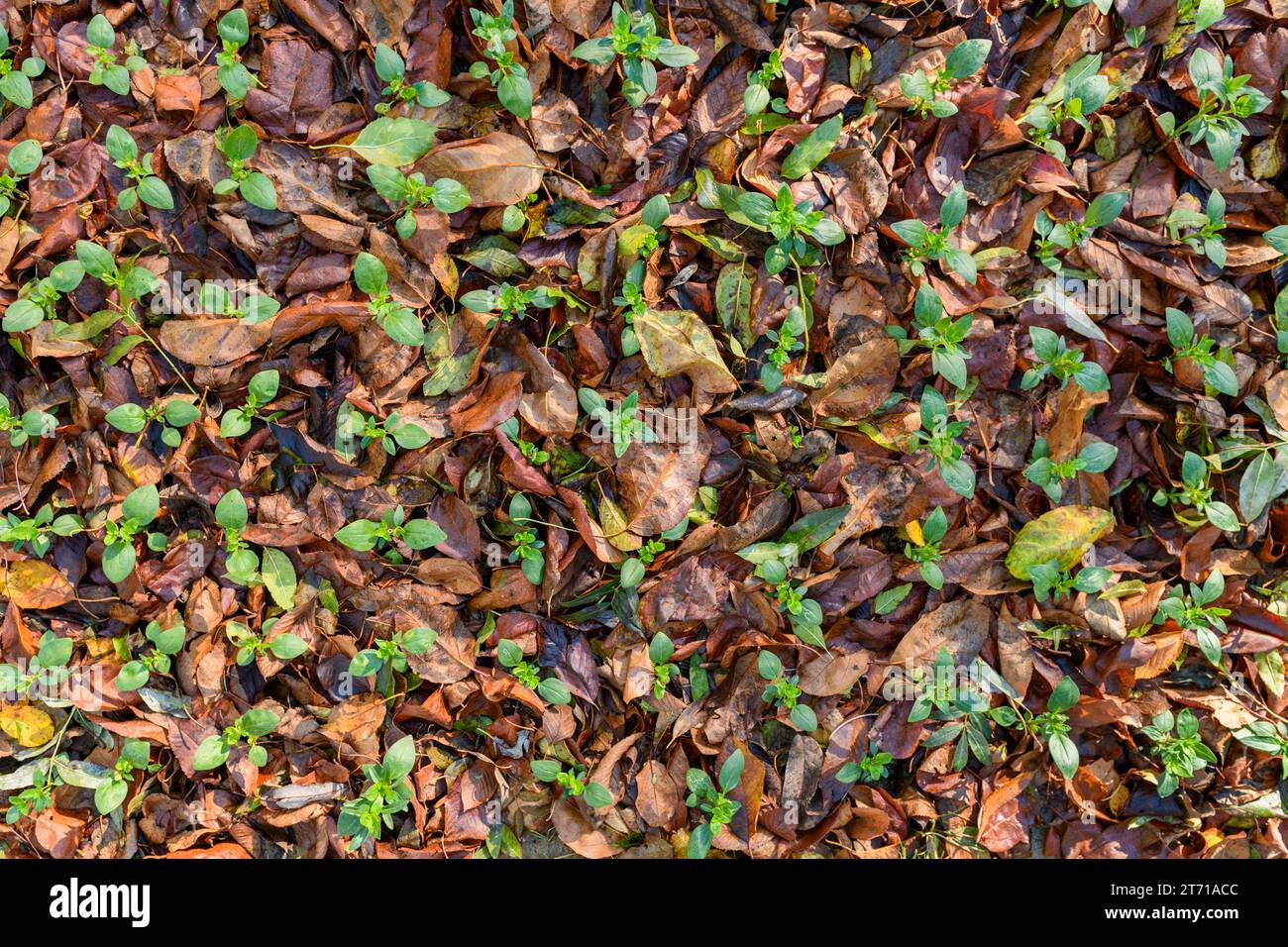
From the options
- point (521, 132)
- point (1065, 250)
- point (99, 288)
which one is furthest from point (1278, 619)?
point (99, 288)

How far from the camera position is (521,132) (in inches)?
84.0

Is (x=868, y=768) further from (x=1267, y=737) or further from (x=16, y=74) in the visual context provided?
(x=16, y=74)

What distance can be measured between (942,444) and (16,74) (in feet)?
8.59

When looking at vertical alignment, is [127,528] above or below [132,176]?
below

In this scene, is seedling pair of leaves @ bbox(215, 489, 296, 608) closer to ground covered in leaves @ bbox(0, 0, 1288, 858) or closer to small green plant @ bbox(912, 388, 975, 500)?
ground covered in leaves @ bbox(0, 0, 1288, 858)

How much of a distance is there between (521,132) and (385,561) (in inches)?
47.4

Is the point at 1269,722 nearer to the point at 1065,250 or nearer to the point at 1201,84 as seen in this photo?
the point at 1065,250

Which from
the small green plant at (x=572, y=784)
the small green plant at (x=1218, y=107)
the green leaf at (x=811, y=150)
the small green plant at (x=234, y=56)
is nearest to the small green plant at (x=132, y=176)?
the small green plant at (x=234, y=56)

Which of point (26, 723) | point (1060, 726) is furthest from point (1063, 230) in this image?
point (26, 723)

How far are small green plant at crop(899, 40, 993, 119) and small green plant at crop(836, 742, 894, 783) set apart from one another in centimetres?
173

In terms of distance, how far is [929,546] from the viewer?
7.27 feet

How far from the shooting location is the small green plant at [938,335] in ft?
7.00

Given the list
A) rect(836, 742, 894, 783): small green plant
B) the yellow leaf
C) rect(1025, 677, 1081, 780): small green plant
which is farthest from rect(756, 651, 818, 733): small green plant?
the yellow leaf

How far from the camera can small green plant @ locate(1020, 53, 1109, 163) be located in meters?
2.17
